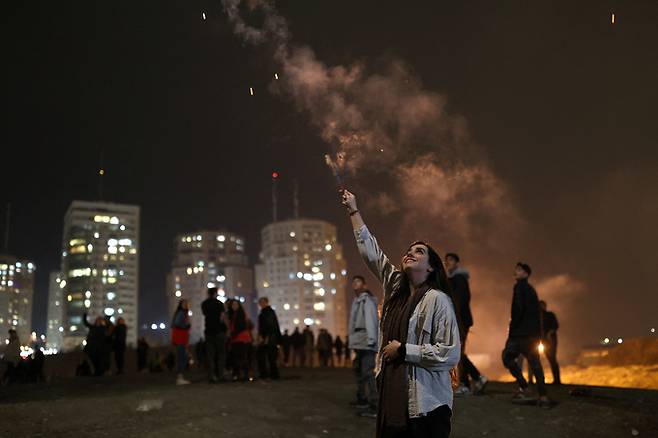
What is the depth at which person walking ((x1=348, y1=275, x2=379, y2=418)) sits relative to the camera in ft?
32.5

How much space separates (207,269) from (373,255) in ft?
599

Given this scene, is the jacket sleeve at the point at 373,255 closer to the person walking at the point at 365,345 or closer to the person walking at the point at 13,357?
the person walking at the point at 365,345

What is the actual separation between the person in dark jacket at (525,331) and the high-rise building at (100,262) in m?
153

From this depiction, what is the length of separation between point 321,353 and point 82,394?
49.3 ft

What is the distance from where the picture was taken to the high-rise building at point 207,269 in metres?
181

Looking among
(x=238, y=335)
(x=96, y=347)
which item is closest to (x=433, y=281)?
(x=238, y=335)

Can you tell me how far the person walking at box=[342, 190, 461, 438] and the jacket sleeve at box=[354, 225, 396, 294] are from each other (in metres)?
0.25

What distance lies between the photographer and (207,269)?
18312cm

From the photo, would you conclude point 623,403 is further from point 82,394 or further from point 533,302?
point 82,394

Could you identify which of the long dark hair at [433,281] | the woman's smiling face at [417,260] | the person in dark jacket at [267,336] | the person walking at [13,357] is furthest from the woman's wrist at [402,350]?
the person walking at [13,357]

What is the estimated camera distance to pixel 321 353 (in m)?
27.0

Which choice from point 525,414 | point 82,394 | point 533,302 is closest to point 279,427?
point 525,414

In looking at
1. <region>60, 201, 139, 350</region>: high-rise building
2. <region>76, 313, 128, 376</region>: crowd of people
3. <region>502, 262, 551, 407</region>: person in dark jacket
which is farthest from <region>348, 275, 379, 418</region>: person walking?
<region>60, 201, 139, 350</region>: high-rise building

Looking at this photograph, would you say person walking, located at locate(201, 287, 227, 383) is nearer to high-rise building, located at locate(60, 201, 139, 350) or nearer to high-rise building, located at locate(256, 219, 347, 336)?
high-rise building, located at locate(256, 219, 347, 336)
